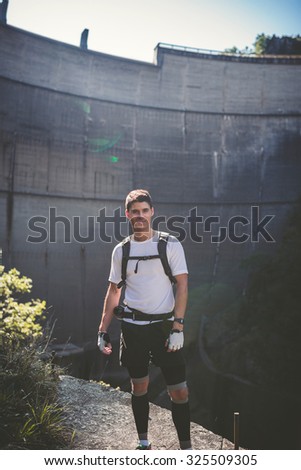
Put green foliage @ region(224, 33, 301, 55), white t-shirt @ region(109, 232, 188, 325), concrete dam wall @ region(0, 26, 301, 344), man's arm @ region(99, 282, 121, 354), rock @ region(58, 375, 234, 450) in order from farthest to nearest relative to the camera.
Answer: green foliage @ region(224, 33, 301, 55) → concrete dam wall @ region(0, 26, 301, 344) → rock @ region(58, 375, 234, 450) → man's arm @ region(99, 282, 121, 354) → white t-shirt @ region(109, 232, 188, 325)

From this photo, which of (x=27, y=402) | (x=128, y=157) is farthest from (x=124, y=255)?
(x=128, y=157)

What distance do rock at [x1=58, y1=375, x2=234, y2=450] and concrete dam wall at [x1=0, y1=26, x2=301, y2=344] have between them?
857 cm

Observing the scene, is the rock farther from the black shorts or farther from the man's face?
the man's face

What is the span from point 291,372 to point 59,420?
9.01m

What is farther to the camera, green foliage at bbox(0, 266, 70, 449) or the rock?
the rock

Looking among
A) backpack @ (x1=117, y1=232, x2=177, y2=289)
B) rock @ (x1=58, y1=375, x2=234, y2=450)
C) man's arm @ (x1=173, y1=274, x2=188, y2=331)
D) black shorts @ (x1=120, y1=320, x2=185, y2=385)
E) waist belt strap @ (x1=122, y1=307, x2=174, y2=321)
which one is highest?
backpack @ (x1=117, y1=232, x2=177, y2=289)

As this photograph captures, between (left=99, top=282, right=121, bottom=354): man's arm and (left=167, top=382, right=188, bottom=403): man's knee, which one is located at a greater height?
(left=99, top=282, right=121, bottom=354): man's arm

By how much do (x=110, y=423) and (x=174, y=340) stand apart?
132cm

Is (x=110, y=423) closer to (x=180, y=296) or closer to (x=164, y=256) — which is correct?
(x=180, y=296)

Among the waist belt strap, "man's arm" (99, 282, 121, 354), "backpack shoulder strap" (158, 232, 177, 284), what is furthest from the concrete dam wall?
"backpack shoulder strap" (158, 232, 177, 284)

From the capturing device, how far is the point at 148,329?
7.50 feet

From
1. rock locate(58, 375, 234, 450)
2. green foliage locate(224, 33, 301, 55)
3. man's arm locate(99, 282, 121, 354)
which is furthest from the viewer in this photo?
green foliage locate(224, 33, 301, 55)

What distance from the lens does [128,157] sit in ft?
43.3

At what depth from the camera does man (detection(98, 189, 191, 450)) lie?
2.23 metres
